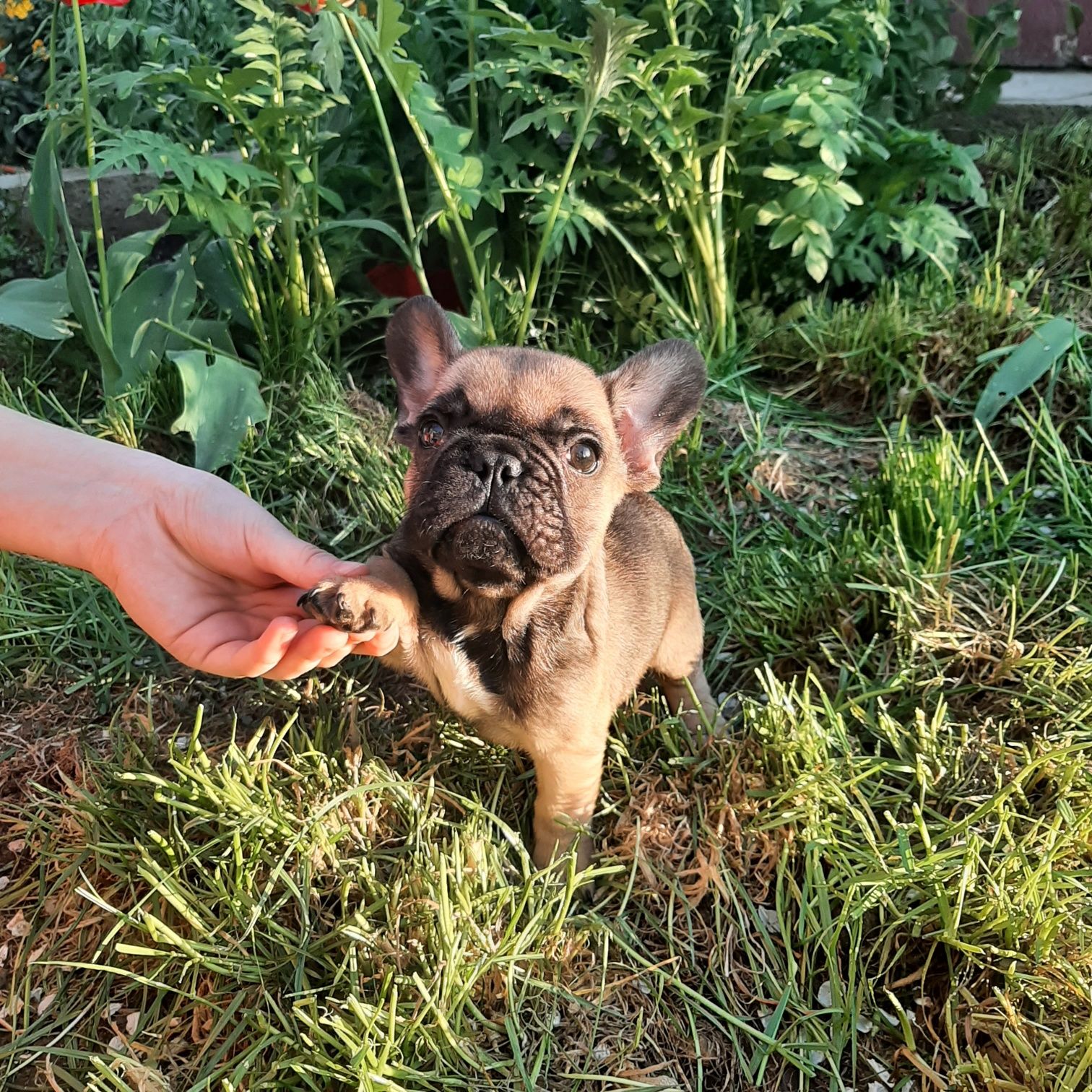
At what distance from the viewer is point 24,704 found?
297cm

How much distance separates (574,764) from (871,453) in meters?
2.16

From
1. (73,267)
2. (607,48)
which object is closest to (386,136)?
(607,48)

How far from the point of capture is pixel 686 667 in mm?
2902

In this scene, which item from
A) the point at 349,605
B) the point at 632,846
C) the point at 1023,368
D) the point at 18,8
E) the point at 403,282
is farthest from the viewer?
the point at 18,8

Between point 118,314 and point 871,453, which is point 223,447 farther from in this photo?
point 871,453

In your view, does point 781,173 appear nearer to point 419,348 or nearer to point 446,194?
point 446,194

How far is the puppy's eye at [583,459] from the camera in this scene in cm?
229

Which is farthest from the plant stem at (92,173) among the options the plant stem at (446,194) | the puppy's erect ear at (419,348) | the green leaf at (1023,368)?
the green leaf at (1023,368)

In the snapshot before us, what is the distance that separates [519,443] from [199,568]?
88 centimetres

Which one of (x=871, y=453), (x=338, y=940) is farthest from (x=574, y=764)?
(x=871, y=453)

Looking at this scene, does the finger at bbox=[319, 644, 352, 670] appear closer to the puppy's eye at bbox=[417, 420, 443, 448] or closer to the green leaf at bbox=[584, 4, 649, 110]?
the puppy's eye at bbox=[417, 420, 443, 448]

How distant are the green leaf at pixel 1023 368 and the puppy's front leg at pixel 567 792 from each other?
2.16 metres

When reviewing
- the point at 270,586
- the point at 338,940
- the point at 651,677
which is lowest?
the point at 651,677

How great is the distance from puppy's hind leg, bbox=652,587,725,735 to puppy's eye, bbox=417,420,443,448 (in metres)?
0.93
